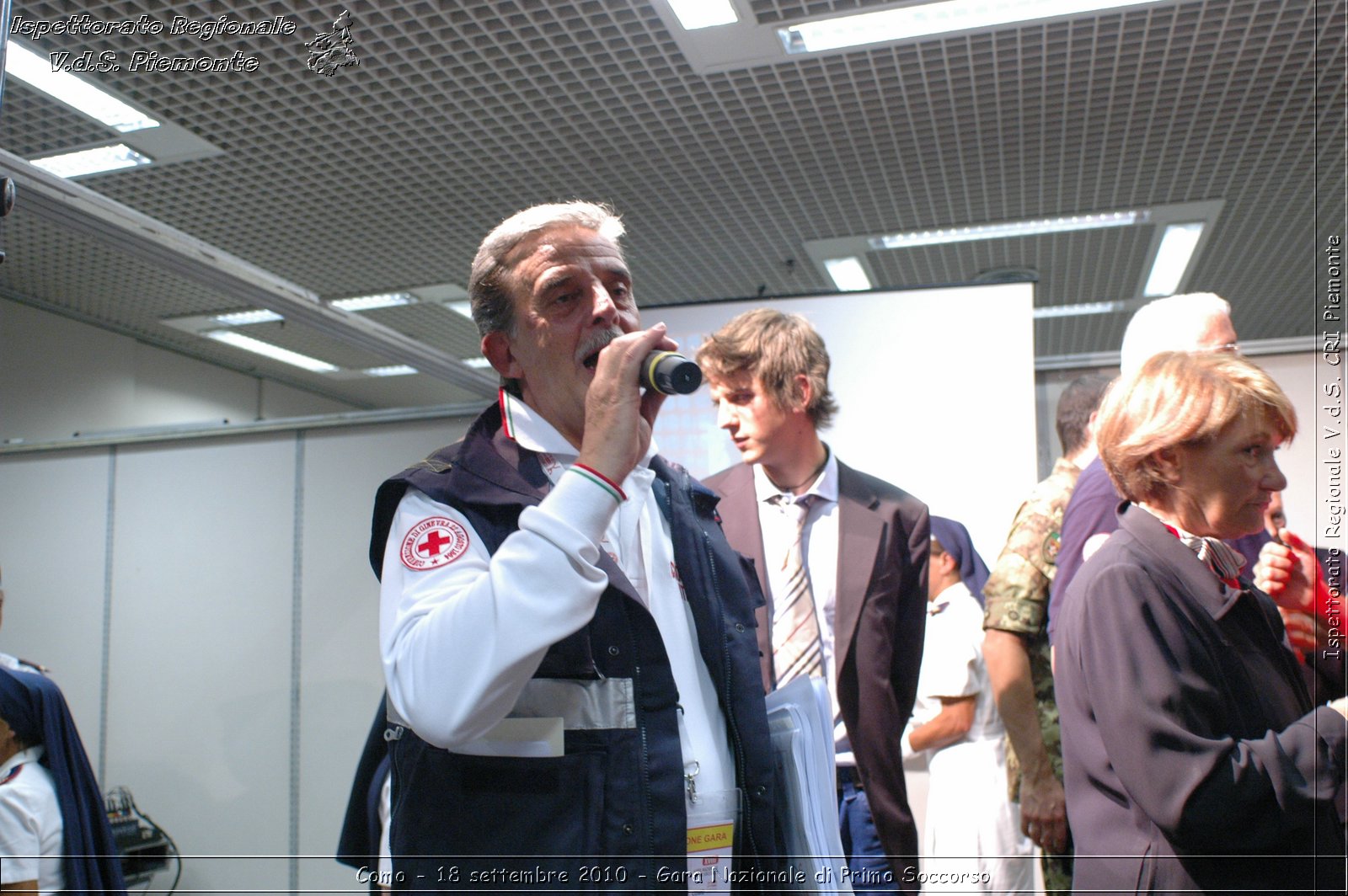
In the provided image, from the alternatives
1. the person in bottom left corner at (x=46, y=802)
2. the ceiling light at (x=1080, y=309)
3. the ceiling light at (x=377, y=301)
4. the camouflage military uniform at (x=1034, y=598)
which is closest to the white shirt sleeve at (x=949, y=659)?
the camouflage military uniform at (x=1034, y=598)

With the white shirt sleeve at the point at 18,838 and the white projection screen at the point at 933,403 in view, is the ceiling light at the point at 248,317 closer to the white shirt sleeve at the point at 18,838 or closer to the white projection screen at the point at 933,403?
the white shirt sleeve at the point at 18,838

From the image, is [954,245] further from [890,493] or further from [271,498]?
[271,498]

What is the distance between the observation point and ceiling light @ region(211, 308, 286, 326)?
2235mm

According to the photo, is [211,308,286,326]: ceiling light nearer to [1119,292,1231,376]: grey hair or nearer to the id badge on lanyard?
the id badge on lanyard

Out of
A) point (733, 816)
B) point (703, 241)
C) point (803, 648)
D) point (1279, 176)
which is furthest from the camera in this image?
point (703, 241)

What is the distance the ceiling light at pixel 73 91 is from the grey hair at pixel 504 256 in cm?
233

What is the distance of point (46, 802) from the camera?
183cm

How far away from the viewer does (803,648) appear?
7.22 feet

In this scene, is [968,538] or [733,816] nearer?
[733,816]

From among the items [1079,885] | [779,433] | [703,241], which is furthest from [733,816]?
[703,241]

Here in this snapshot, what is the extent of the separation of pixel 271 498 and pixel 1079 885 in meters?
2.71

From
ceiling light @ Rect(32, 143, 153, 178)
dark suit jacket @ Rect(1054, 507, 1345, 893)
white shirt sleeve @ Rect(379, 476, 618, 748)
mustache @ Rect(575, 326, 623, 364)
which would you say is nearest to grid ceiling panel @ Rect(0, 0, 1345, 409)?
ceiling light @ Rect(32, 143, 153, 178)

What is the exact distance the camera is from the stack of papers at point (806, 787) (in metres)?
1.28

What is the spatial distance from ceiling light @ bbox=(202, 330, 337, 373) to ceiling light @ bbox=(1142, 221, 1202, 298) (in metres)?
4.36
